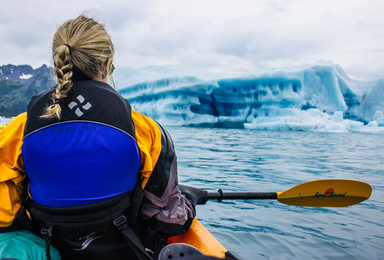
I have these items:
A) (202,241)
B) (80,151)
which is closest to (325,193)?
(202,241)

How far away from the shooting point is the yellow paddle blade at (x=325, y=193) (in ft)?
7.33

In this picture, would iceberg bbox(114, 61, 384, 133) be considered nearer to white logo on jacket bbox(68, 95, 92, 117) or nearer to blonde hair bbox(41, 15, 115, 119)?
blonde hair bbox(41, 15, 115, 119)

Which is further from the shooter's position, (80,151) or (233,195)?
(233,195)

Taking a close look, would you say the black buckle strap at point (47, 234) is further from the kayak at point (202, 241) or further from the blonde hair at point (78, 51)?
the kayak at point (202, 241)

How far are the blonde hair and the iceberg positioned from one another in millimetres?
16847

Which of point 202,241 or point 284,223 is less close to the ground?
point 202,241

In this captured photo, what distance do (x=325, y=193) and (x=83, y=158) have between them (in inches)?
84.5

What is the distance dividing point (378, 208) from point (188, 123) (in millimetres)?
17358

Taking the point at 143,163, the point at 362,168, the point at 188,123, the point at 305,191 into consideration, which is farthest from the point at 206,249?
the point at 188,123

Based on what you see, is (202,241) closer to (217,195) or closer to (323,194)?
(217,195)

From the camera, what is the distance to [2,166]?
926mm

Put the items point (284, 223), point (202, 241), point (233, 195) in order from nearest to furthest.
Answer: point (202, 241) → point (233, 195) → point (284, 223)

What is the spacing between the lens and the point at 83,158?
88 cm

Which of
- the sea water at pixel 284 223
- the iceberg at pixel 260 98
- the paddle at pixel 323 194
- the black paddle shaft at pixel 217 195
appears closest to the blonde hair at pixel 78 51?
the black paddle shaft at pixel 217 195
